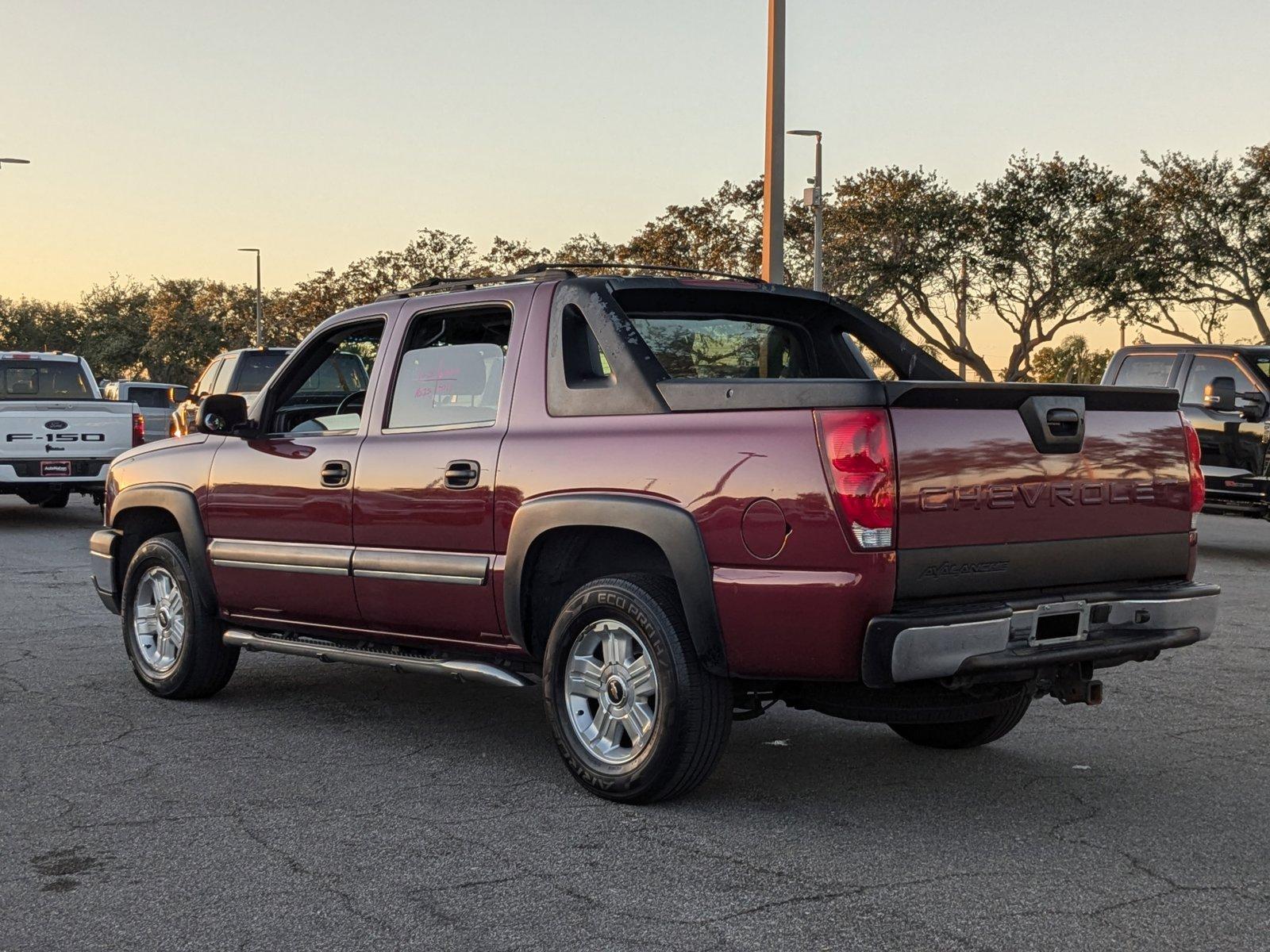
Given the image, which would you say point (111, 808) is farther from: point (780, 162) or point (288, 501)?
point (780, 162)

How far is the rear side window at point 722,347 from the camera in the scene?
588cm

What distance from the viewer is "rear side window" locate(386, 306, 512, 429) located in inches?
237

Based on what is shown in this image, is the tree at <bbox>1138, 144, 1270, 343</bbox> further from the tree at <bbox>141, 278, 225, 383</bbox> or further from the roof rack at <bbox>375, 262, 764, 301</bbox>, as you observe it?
the tree at <bbox>141, 278, 225, 383</bbox>

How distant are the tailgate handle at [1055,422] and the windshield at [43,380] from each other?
15.9 m

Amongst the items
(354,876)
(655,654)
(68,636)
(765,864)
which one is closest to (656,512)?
(655,654)

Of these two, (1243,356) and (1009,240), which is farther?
(1009,240)

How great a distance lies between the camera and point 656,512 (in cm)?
507

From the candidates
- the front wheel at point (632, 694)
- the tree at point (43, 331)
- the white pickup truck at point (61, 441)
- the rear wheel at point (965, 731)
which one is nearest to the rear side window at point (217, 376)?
the white pickup truck at point (61, 441)

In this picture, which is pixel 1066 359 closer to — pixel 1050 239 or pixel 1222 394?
pixel 1050 239

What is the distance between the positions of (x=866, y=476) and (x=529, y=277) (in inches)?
80.0

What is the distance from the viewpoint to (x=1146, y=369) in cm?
1513

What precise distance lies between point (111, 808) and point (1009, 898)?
3.06m

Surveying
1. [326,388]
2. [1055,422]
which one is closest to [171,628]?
[326,388]

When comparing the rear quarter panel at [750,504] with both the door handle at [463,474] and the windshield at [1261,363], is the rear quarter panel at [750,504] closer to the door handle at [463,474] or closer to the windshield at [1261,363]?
the door handle at [463,474]
